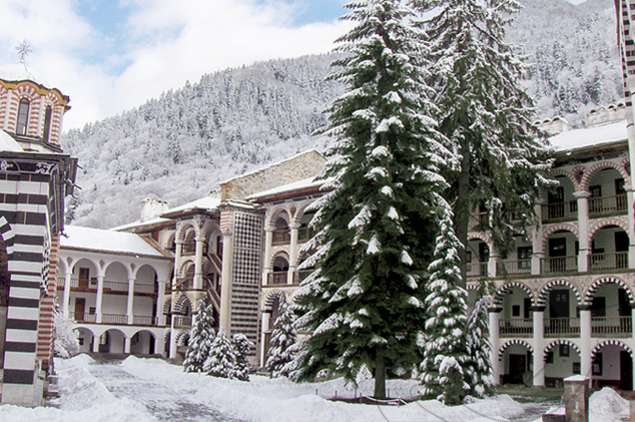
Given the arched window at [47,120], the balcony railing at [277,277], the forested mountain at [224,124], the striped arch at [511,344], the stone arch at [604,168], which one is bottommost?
the striped arch at [511,344]

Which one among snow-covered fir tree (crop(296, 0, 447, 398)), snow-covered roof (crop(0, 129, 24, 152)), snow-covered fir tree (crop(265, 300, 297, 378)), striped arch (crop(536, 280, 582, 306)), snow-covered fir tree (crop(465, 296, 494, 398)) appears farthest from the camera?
snow-covered fir tree (crop(265, 300, 297, 378))

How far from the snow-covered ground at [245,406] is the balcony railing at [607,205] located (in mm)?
10002

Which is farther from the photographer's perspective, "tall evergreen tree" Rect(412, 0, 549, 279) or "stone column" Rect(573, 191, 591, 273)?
"stone column" Rect(573, 191, 591, 273)

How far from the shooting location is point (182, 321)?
47812 mm

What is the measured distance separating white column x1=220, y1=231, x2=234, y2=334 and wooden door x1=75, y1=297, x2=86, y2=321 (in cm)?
1217

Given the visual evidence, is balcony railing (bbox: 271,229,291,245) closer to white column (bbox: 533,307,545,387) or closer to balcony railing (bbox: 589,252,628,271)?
white column (bbox: 533,307,545,387)

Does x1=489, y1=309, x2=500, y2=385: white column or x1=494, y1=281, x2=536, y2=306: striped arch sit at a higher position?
x1=494, y1=281, x2=536, y2=306: striped arch

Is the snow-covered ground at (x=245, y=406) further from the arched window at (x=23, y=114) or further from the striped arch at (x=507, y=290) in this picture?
the arched window at (x=23, y=114)

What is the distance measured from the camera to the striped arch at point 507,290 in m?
31.9

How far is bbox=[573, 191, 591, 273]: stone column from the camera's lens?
30.6m

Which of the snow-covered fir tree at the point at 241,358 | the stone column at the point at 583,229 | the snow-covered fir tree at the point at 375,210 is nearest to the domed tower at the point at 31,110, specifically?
the snow-covered fir tree at the point at 375,210

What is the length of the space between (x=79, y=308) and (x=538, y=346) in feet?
102

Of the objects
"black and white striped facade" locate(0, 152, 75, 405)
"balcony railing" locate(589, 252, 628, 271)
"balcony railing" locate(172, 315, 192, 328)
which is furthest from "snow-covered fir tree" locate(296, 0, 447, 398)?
"balcony railing" locate(172, 315, 192, 328)

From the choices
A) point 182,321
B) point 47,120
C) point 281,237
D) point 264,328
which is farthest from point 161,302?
point 47,120
